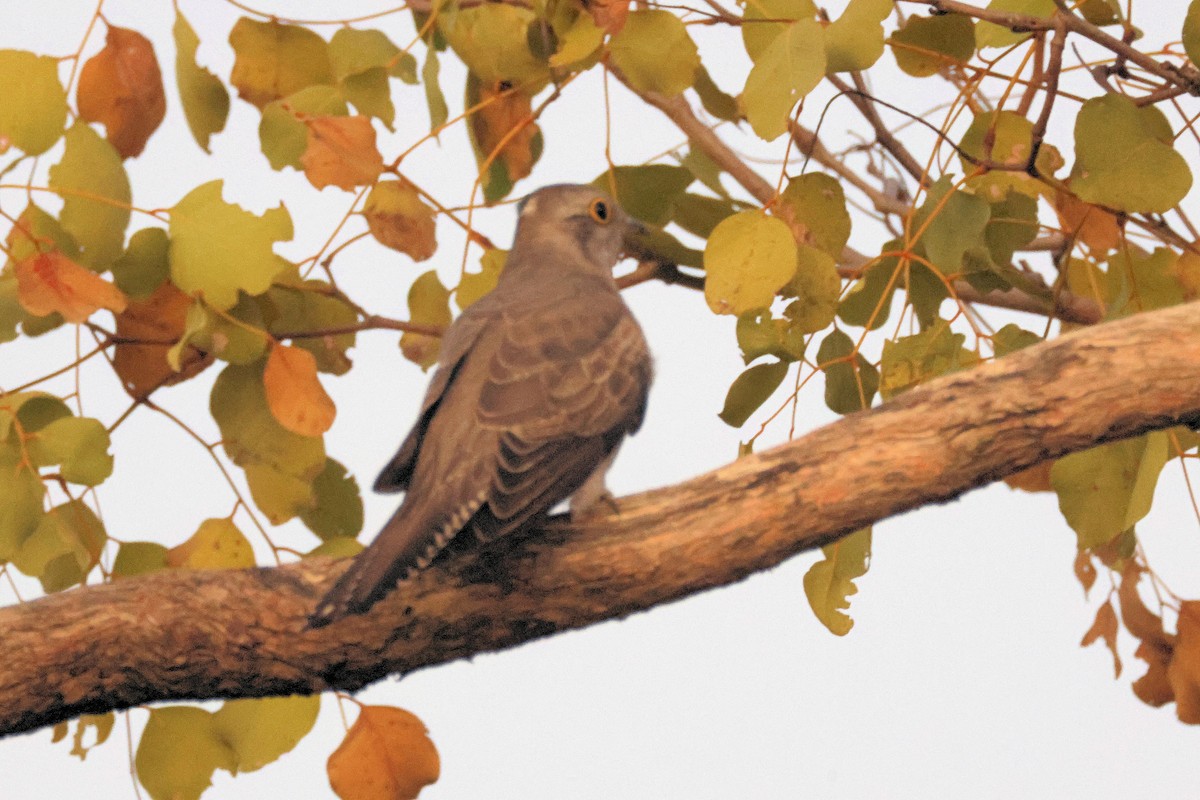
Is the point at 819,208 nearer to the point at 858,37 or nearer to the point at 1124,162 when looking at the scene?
the point at 858,37

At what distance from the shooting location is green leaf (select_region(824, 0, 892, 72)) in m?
2.75

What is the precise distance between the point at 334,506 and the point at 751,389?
1.06 m

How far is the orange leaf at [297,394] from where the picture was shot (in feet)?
9.89

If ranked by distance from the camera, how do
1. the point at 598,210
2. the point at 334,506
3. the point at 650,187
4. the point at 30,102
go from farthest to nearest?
the point at 598,210 < the point at 650,187 < the point at 334,506 < the point at 30,102

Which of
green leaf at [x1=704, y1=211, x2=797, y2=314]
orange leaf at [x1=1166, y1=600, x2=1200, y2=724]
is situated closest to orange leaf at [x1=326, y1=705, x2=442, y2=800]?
green leaf at [x1=704, y1=211, x2=797, y2=314]

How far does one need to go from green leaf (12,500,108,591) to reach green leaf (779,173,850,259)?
5.42 ft

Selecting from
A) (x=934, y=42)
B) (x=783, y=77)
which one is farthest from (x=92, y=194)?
(x=934, y=42)

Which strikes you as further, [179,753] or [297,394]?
[179,753]

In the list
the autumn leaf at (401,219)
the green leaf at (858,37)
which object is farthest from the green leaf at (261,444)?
the green leaf at (858,37)

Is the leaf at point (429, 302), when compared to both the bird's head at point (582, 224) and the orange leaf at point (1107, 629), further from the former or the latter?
the orange leaf at point (1107, 629)

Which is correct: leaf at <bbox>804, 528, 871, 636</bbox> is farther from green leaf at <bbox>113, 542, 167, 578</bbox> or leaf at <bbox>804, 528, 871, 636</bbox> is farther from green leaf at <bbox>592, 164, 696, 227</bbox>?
green leaf at <bbox>113, 542, 167, 578</bbox>

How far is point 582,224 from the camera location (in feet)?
13.2

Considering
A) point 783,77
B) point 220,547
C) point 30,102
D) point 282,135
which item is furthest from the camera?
point 220,547

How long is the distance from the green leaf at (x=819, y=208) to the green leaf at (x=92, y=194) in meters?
1.36
